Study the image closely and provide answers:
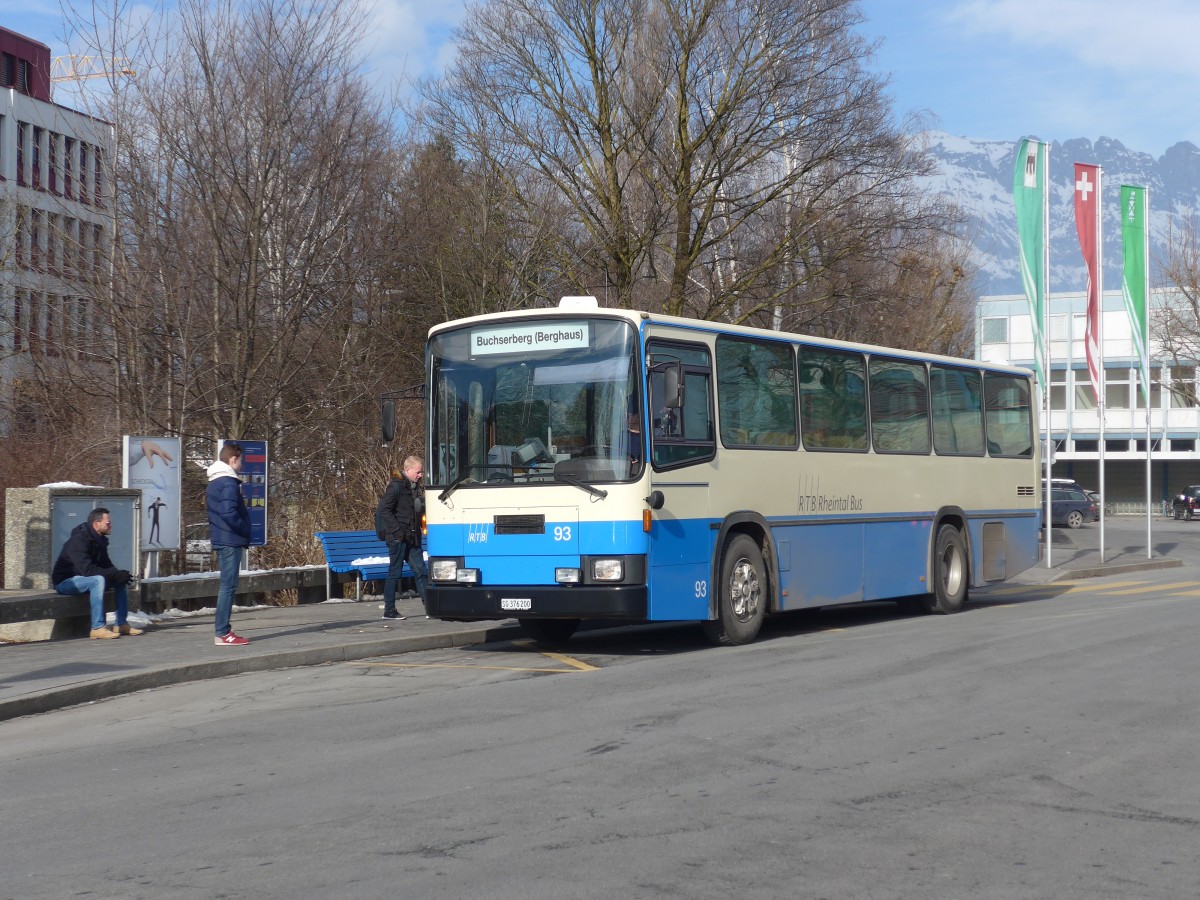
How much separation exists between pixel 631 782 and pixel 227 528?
24.3 ft

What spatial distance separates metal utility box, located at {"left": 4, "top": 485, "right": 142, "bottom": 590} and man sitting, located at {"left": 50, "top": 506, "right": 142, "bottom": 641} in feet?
2.43

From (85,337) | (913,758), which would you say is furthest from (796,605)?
(85,337)

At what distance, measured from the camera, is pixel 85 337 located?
803 inches

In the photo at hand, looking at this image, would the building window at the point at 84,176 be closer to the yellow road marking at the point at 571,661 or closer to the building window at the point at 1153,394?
the yellow road marking at the point at 571,661

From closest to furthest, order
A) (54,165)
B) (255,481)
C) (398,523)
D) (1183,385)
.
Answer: (398,523) → (255,481) → (54,165) → (1183,385)

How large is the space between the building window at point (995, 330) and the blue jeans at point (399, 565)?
226ft

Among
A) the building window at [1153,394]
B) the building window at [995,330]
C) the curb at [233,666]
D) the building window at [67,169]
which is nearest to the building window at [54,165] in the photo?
the building window at [67,169]

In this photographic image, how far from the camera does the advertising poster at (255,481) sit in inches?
716

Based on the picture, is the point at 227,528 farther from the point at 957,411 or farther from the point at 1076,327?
the point at 1076,327

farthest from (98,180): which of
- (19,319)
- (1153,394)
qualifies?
(1153,394)

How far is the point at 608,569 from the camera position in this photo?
1295 centimetres

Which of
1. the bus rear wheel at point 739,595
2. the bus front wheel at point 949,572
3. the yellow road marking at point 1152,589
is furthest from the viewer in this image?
the yellow road marking at point 1152,589

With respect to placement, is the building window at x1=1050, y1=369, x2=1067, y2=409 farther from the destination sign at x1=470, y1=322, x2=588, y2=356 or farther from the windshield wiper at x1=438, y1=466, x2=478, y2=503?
the windshield wiper at x1=438, y1=466, x2=478, y2=503

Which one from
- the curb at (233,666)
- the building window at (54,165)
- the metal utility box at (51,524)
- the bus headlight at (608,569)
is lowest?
the curb at (233,666)
